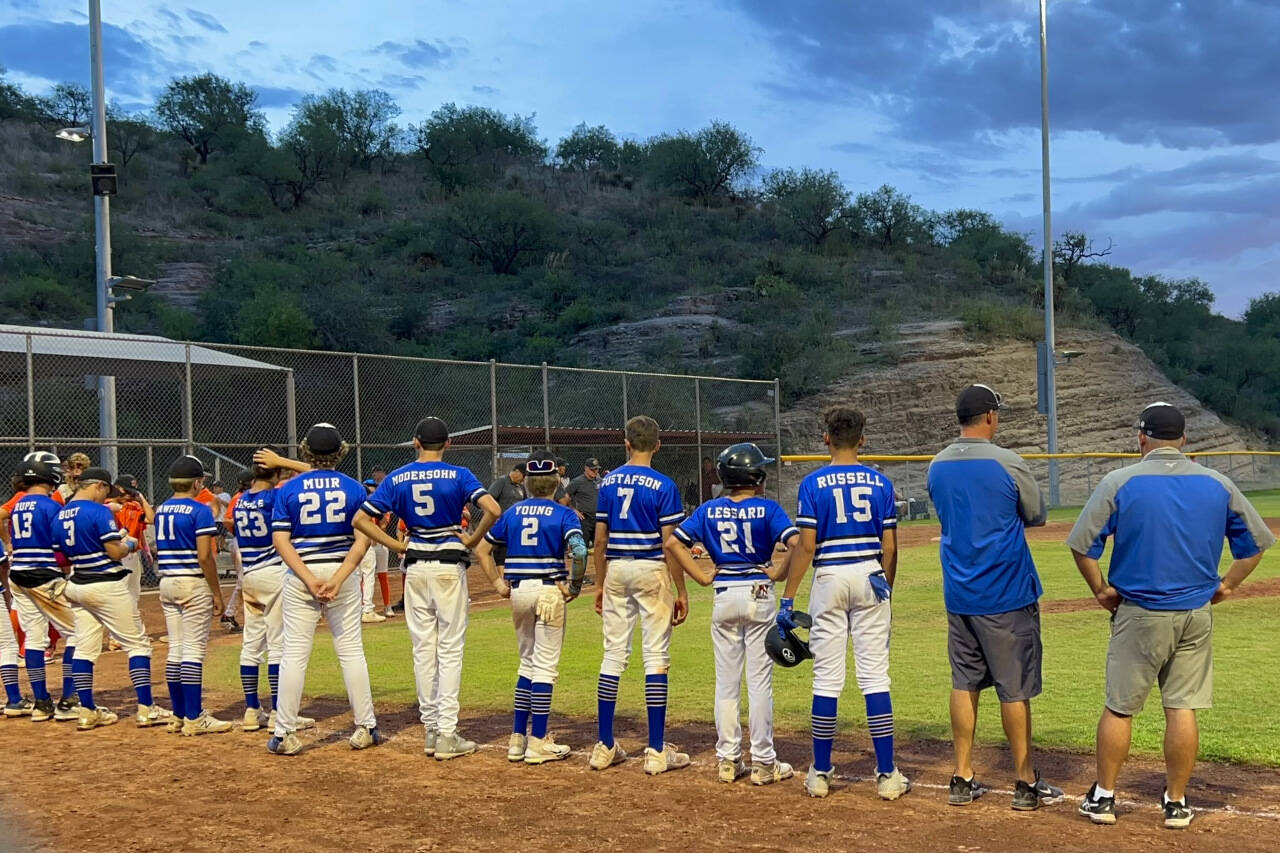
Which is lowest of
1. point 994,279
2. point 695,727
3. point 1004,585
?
point 695,727

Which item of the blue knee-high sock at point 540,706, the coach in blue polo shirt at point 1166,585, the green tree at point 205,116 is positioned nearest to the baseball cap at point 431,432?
the blue knee-high sock at point 540,706

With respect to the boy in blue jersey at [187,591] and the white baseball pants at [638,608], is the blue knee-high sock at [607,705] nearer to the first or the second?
the white baseball pants at [638,608]

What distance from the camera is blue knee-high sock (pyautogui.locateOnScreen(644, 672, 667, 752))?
7.01m

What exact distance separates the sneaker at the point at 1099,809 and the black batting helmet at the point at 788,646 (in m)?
1.59

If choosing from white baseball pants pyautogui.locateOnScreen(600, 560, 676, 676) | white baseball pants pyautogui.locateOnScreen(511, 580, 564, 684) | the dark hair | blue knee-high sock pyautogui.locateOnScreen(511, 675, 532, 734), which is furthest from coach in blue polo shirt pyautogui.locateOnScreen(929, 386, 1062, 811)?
blue knee-high sock pyautogui.locateOnScreen(511, 675, 532, 734)

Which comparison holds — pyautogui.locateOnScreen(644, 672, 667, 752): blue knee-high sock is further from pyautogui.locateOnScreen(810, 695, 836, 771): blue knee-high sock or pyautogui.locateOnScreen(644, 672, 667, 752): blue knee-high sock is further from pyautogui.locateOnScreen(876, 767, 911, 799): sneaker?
pyautogui.locateOnScreen(876, 767, 911, 799): sneaker

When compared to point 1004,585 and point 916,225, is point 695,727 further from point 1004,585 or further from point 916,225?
point 916,225

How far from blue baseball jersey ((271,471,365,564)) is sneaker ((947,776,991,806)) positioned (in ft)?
13.9

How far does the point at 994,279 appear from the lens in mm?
61469

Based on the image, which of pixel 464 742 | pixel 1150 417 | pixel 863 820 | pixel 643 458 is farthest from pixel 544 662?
pixel 1150 417

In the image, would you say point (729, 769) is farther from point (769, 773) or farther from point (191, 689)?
point (191, 689)

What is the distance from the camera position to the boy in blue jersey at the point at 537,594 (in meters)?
7.44

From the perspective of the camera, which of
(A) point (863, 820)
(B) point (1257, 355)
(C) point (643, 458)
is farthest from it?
(B) point (1257, 355)

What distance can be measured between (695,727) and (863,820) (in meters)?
2.69
